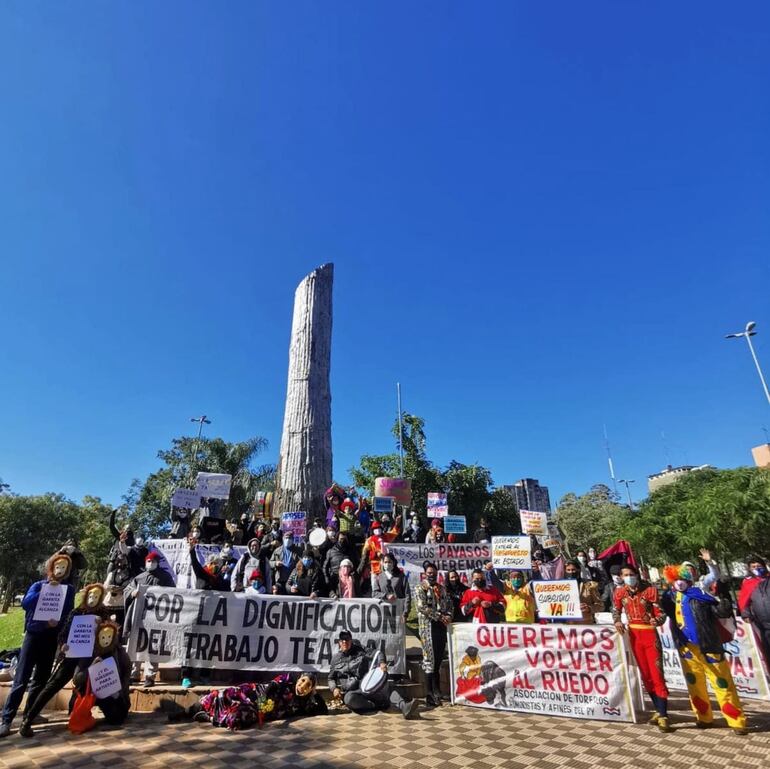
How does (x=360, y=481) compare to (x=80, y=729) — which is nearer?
(x=80, y=729)

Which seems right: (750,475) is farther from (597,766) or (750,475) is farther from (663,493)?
(597,766)

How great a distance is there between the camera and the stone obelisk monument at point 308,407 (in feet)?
36.4

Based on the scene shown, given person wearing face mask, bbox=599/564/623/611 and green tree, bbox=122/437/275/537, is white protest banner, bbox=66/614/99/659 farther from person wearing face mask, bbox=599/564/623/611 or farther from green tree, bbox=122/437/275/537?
green tree, bbox=122/437/275/537

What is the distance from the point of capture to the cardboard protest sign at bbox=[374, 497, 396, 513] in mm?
14297

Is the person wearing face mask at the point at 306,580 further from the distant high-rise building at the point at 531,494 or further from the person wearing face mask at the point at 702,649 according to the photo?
the distant high-rise building at the point at 531,494

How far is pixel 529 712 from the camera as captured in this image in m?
6.02

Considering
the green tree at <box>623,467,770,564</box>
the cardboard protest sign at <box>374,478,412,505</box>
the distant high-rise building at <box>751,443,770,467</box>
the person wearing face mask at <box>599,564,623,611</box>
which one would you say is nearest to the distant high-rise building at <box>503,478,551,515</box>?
the distant high-rise building at <box>751,443,770,467</box>

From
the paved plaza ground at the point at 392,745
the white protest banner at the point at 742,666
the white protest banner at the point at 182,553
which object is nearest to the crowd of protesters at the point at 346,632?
the paved plaza ground at the point at 392,745

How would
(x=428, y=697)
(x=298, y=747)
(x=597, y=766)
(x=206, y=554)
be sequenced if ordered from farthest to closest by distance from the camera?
(x=206, y=554) → (x=428, y=697) → (x=298, y=747) → (x=597, y=766)

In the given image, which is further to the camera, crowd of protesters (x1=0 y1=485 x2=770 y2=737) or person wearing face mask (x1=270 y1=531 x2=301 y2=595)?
person wearing face mask (x1=270 y1=531 x2=301 y2=595)

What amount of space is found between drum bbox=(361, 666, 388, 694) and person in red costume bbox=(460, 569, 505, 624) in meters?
1.62

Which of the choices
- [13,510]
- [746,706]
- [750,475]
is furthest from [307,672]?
[13,510]

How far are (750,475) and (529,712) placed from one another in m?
23.4

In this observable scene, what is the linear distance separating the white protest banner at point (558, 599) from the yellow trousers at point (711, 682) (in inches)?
74.5
